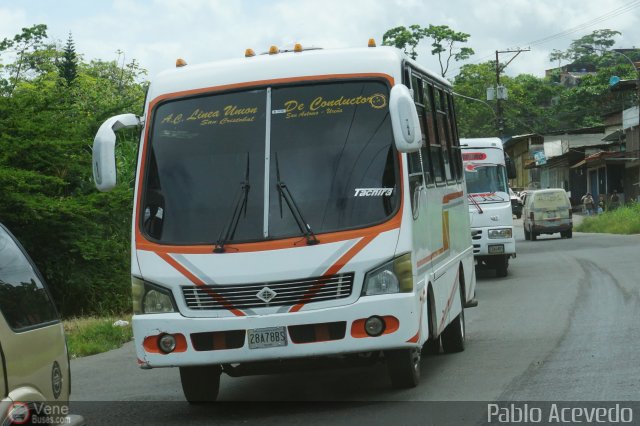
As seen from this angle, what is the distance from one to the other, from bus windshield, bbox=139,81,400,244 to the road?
143 cm

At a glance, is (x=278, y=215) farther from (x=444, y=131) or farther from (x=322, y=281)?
(x=444, y=131)

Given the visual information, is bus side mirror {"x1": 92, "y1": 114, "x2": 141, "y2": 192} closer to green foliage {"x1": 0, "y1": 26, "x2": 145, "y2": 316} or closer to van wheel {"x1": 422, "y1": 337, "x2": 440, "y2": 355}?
van wheel {"x1": 422, "y1": 337, "x2": 440, "y2": 355}

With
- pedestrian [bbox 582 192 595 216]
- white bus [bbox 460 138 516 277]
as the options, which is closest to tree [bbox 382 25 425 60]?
pedestrian [bbox 582 192 595 216]

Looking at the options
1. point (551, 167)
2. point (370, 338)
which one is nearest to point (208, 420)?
point (370, 338)

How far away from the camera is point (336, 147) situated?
30.0 ft

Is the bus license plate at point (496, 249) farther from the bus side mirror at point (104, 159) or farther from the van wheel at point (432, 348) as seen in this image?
the bus side mirror at point (104, 159)

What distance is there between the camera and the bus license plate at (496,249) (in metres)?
23.8

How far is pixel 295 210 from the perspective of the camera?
29.2 ft

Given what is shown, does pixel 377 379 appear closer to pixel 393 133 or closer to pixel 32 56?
pixel 393 133

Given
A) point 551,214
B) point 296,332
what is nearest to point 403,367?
point 296,332

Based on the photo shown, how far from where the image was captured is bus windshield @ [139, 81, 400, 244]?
29.3ft

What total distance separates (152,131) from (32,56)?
6573 cm

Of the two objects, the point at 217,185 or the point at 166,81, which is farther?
the point at 166,81

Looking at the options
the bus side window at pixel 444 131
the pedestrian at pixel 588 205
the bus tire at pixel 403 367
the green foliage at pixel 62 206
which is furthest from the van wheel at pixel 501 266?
the pedestrian at pixel 588 205
